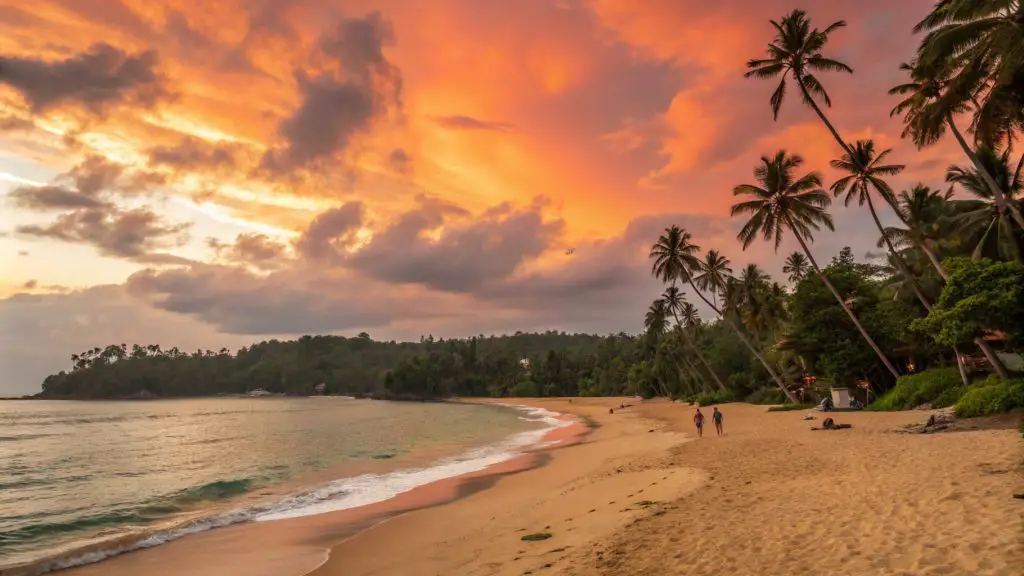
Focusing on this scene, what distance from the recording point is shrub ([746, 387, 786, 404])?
51219mm

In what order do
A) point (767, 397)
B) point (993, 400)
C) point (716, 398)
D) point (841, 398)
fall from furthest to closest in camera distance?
point (716, 398) → point (767, 397) → point (841, 398) → point (993, 400)

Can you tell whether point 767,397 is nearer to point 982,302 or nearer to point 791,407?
point 791,407

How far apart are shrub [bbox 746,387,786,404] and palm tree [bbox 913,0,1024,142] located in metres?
34.3

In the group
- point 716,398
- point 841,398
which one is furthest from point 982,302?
point 716,398

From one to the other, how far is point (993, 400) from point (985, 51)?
12887mm

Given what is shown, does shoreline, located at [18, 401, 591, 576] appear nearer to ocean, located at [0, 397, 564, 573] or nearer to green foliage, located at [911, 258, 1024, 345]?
ocean, located at [0, 397, 564, 573]

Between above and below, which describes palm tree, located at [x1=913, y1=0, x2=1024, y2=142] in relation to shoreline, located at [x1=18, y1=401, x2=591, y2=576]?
above

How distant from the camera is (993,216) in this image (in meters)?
30.2

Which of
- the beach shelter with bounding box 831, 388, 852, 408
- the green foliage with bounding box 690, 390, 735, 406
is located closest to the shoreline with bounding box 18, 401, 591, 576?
the beach shelter with bounding box 831, 388, 852, 408

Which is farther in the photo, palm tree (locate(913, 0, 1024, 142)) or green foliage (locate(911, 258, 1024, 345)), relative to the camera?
green foliage (locate(911, 258, 1024, 345))

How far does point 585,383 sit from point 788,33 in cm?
10932

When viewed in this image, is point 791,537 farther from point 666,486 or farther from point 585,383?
point 585,383

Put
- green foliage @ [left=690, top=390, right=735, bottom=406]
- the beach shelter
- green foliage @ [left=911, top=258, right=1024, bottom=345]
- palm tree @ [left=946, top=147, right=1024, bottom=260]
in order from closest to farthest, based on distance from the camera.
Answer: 1. green foliage @ [left=911, top=258, right=1024, bottom=345]
2. palm tree @ [left=946, top=147, right=1024, bottom=260]
3. the beach shelter
4. green foliage @ [left=690, top=390, right=735, bottom=406]

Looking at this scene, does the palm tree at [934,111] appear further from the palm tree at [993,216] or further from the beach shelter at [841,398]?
the beach shelter at [841,398]
